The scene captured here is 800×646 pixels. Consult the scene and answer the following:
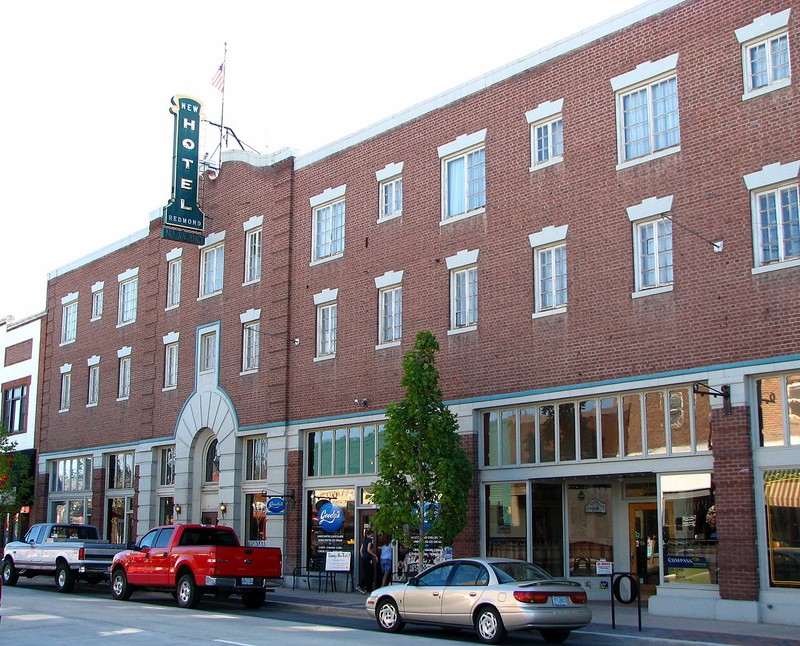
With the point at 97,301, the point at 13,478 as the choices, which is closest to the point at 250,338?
the point at 97,301

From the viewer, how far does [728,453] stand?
18.7m

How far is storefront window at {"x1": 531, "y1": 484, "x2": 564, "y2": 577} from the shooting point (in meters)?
22.8

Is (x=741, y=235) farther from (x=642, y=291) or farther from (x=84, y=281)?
(x=84, y=281)

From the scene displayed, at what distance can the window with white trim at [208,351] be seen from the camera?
33.2m

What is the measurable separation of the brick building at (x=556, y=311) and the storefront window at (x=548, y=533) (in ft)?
0.17

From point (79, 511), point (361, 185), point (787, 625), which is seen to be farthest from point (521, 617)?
point (79, 511)

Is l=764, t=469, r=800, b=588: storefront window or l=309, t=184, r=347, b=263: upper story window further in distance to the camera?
l=309, t=184, r=347, b=263: upper story window

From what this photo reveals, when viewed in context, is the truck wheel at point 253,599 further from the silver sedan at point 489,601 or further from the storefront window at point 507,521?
the storefront window at point 507,521

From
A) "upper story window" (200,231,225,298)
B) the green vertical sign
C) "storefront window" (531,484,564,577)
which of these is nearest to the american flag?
the green vertical sign

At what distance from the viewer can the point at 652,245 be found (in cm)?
2086

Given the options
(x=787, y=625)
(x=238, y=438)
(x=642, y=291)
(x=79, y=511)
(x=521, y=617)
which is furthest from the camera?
(x=79, y=511)

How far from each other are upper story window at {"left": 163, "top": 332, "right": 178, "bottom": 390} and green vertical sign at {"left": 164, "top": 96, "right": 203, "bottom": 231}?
4290mm

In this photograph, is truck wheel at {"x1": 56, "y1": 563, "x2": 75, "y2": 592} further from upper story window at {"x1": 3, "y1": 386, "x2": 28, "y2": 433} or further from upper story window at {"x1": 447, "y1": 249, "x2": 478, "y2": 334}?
upper story window at {"x1": 3, "y1": 386, "x2": 28, "y2": 433}

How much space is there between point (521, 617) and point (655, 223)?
892 centimetres
